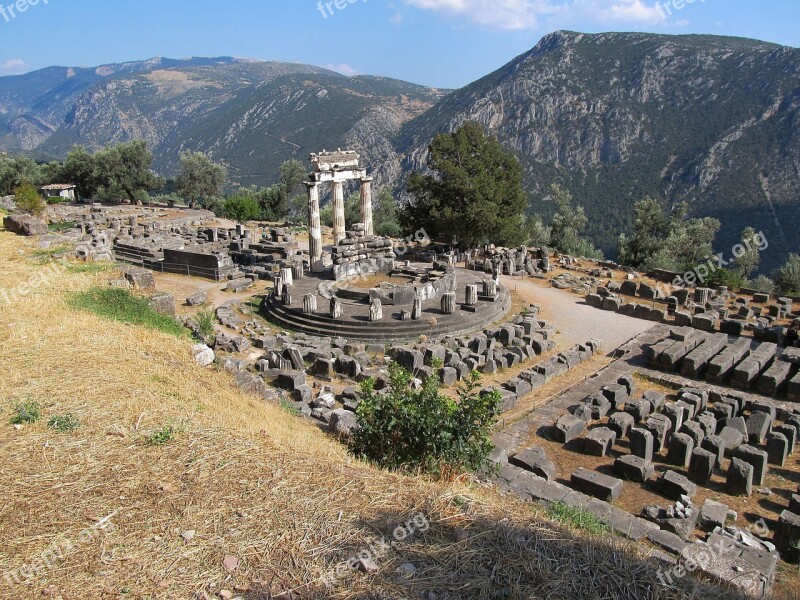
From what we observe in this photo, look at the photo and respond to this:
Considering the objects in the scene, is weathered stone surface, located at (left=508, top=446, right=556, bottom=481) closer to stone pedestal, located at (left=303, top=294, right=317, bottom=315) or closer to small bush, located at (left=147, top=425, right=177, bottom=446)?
small bush, located at (left=147, top=425, right=177, bottom=446)

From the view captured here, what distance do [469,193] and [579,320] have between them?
12.0 meters

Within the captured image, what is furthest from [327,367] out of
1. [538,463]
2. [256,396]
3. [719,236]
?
[719,236]

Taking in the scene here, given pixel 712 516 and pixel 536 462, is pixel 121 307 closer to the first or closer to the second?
pixel 536 462

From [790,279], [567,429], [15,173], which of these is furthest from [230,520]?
[15,173]

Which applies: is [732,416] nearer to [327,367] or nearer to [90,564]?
[327,367]

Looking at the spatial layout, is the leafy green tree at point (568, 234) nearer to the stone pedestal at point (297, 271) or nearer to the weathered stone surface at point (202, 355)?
the stone pedestal at point (297, 271)

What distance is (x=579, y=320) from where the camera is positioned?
80.4 ft

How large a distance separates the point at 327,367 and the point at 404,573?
12.6m

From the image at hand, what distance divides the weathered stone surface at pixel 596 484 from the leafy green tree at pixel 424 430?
11.0 feet

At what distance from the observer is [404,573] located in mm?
5180

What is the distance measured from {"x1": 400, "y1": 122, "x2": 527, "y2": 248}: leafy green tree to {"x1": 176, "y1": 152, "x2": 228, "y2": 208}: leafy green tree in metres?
29.8

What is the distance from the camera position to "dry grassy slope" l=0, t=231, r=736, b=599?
4.96m

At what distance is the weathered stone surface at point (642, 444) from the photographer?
12430 mm

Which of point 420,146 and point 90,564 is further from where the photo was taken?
point 420,146
